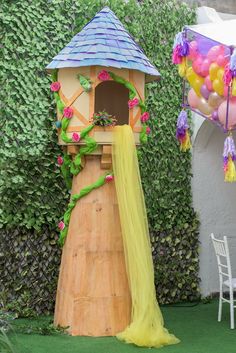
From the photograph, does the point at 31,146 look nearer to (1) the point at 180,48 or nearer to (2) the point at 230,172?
(1) the point at 180,48

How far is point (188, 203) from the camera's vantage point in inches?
344

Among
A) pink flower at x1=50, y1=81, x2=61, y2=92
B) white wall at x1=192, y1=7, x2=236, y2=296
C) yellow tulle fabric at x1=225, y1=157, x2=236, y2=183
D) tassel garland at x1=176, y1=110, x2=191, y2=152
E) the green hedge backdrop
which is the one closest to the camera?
yellow tulle fabric at x1=225, y1=157, x2=236, y2=183

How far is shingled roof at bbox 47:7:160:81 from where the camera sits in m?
6.47

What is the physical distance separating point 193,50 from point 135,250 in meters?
1.98

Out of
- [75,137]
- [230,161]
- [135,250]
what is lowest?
[135,250]

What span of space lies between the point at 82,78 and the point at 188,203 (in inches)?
112

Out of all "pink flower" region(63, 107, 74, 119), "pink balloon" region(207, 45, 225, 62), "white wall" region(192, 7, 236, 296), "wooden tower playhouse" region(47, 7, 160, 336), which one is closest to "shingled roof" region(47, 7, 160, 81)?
"wooden tower playhouse" region(47, 7, 160, 336)

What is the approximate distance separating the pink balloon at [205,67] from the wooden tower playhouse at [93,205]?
697 millimetres

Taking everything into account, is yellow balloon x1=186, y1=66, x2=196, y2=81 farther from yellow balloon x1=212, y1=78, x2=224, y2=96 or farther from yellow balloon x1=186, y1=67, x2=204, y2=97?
yellow balloon x1=212, y1=78, x2=224, y2=96

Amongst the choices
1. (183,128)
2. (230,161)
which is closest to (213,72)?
(230,161)

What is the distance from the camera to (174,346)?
6289 mm

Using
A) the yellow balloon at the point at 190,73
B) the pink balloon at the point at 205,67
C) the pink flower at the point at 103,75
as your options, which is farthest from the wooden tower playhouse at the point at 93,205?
the pink balloon at the point at 205,67

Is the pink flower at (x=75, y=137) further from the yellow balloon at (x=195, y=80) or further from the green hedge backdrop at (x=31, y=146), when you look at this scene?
the yellow balloon at (x=195, y=80)

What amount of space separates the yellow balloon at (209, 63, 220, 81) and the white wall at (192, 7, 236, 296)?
8.27 feet
